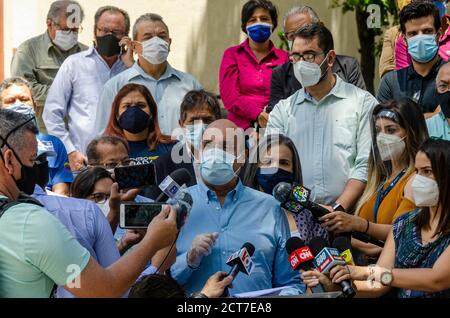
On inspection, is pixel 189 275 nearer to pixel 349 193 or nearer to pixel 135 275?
pixel 135 275

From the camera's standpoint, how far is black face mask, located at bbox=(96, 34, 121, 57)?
9938mm

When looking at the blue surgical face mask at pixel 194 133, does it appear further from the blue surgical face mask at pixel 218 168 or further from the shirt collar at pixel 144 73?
the shirt collar at pixel 144 73

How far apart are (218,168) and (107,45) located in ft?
11.0

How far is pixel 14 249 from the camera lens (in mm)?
5090

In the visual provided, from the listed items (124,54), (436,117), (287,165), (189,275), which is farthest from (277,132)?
(124,54)

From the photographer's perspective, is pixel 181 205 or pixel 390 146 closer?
pixel 181 205

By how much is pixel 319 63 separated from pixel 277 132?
27.7 inches

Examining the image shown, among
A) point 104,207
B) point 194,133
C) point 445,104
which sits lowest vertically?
point 104,207

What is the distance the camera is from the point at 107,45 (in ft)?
32.6

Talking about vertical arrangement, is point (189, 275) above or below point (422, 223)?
below

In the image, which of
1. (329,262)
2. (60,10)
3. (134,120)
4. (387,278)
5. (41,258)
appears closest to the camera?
(41,258)

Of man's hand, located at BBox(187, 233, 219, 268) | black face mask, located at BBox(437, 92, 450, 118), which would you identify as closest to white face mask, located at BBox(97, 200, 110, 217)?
man's hand, located at BBox(187, 233, 219, 268)

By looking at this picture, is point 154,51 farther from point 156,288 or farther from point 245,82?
point 156,288

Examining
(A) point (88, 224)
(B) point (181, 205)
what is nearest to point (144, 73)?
(A) point (88, 224)
